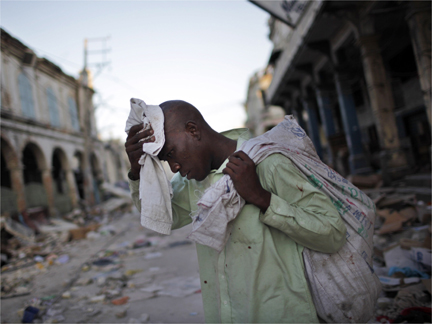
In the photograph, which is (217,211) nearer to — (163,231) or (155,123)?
(163,231)

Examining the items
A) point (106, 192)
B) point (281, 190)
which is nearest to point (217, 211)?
point (281, 190)

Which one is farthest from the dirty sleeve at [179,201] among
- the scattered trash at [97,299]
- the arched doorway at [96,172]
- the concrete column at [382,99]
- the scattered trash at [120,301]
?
the arched doorway at [96,172]

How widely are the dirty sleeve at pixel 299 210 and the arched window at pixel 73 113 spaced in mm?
19803

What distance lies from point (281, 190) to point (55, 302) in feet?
12.0

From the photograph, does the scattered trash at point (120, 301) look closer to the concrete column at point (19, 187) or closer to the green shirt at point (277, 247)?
the green shirt at point (277, 247)

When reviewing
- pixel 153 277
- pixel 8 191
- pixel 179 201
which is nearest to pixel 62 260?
pixel 153 277

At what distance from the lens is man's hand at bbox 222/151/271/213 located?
1099 millimetres

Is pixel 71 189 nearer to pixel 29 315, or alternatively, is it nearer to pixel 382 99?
pixel 29 315

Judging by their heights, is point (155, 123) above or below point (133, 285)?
above

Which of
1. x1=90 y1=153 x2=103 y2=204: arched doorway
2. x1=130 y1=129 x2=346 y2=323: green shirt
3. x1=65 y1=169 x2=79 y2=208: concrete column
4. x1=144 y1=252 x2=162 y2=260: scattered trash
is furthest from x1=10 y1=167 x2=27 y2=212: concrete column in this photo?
x1=130 y1=129 x2=346 y2=323: green shirt

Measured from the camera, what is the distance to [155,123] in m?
1.28

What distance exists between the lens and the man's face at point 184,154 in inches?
51.5

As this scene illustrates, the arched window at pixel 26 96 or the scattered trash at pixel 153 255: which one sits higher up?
the arched window at pixel 26 96

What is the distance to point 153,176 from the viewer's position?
1.33m
